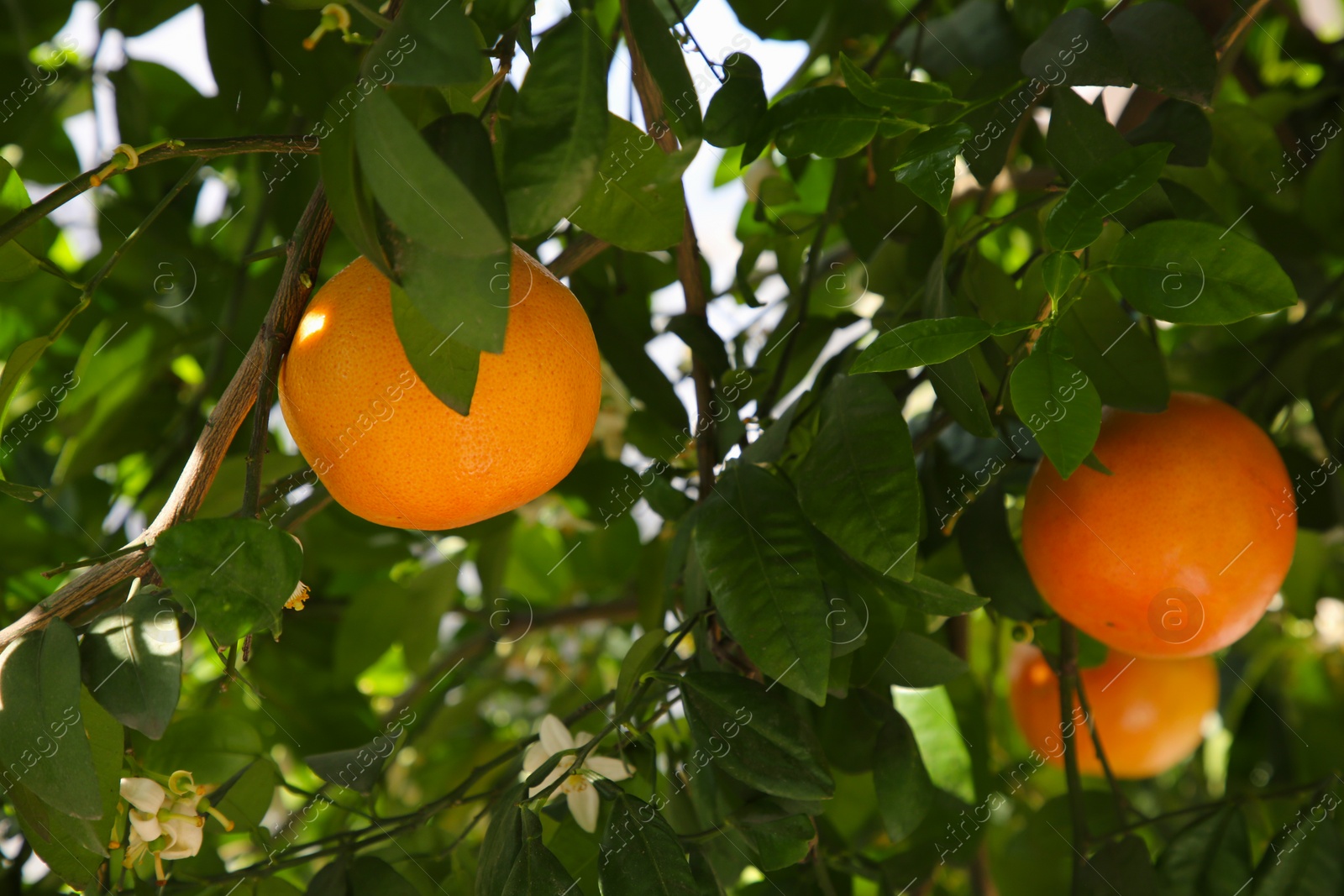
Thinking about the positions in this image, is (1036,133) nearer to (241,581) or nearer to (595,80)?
(595,80)

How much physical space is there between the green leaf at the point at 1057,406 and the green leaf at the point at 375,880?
1.24ft

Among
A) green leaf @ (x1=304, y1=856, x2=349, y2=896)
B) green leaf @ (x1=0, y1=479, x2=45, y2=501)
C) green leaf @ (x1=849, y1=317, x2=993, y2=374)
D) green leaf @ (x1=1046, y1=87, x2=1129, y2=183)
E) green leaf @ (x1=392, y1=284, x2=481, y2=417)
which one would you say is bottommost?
green leaf @ (x1=304, y1=856, x2=349, y2=896)

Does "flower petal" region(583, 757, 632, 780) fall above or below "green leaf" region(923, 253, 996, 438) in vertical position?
below

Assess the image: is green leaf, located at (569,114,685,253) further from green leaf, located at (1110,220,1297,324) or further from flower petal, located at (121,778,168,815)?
flower petal, located at (121,778,168,815)

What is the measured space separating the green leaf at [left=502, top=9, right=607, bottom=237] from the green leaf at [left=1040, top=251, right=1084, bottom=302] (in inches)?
7.7

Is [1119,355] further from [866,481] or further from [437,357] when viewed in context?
[437,357]

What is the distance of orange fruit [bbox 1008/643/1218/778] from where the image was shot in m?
0.90

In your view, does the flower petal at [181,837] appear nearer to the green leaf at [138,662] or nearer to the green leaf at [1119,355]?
the green leaf at [138,662]

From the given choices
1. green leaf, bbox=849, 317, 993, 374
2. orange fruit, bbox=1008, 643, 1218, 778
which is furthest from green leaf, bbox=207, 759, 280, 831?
orange fruit, bbox=1008, 643, 1218, 778

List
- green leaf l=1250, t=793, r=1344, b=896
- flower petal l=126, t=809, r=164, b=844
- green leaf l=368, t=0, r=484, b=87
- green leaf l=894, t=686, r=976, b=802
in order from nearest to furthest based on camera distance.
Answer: green leaf l=368, t=0, r=484, b=87 → flower petal l=126, t=809, r=164, b=844 → green leaf l=1250, t=793, r=1344, b=896 → green leaf l=894, t=686, r=976, b=802

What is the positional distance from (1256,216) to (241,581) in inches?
31.7

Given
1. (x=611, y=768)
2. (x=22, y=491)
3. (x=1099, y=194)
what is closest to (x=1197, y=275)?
(x=1099, y=194)

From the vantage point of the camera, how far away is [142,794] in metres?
0.49

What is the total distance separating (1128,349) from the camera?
58cm
